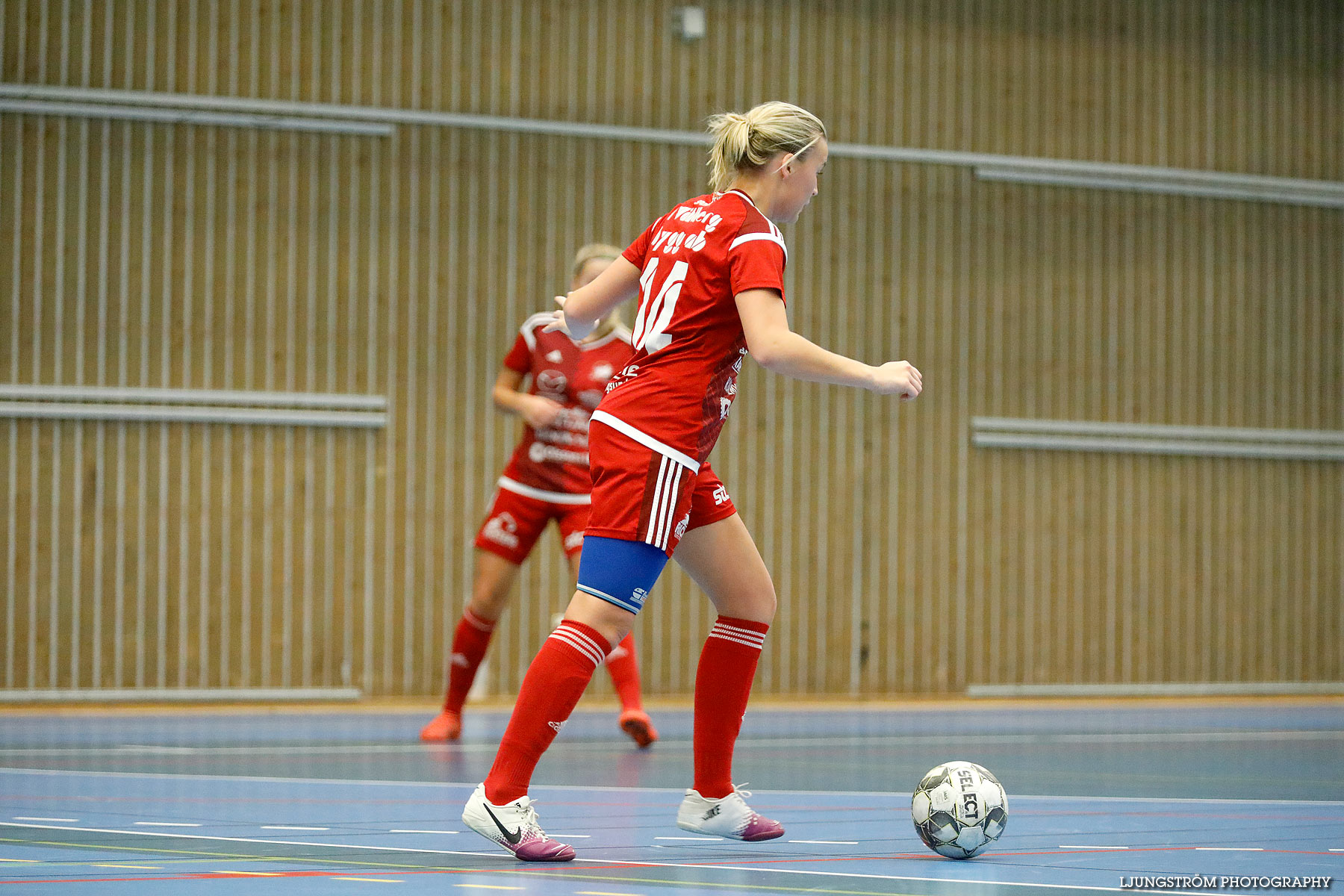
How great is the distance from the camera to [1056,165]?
12656 mm

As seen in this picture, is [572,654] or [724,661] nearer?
[572,654]

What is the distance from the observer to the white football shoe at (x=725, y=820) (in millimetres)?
3713

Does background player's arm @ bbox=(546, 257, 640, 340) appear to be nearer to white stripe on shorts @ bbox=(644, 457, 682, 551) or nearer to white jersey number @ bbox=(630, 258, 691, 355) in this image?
white jersey number @ bbox=(630, 258, 691, 355)

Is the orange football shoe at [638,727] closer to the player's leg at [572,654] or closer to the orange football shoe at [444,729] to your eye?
the orange football shoe at [444,729]

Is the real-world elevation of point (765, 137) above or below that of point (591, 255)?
above

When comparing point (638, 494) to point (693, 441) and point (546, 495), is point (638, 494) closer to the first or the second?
point (693, 441)

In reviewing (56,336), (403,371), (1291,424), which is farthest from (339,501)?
(1291,424)

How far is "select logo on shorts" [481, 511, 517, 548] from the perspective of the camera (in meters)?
6.96

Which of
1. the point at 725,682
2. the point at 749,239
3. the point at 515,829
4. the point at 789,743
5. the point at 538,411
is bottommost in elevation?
the point at 789,743

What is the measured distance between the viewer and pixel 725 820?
3.71 meters

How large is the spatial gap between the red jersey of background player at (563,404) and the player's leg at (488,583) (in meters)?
0.09

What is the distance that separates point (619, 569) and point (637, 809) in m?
1.31

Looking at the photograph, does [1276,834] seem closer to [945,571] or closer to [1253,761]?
[1253,761]

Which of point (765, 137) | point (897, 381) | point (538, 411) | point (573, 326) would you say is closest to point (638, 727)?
point (538, 411)
